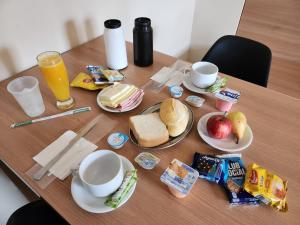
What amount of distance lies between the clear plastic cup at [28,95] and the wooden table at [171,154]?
0.11ft

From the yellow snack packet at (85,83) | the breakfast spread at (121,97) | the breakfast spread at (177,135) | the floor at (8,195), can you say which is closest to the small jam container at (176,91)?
the breakfast spread at (177,135)

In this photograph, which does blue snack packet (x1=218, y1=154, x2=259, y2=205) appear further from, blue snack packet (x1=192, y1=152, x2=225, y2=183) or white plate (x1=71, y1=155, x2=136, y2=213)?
white plate (x1=71, y1=155, x2=136, y2=213)

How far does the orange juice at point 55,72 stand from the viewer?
70 cm

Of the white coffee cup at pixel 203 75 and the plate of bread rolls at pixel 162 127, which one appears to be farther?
the white coffee cup at pixel 203 75

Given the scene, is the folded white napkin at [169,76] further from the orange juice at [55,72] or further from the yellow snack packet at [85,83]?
the orange juice at [55,72]

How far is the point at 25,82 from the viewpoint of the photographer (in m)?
0.77

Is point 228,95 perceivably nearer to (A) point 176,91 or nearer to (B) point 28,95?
(A) point 176,91

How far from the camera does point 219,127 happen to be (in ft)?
2.06

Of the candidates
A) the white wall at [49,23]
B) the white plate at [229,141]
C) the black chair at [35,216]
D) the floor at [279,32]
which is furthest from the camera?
the floor at [279,32]

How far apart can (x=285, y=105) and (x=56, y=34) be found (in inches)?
38.0

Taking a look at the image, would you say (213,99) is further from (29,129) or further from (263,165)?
(29,129)

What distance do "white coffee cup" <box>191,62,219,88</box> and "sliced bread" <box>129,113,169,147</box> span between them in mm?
225

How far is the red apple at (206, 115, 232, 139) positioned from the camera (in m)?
0.63

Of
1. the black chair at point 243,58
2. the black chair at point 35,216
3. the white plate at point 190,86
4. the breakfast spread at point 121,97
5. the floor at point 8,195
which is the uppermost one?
the breakfast spread at point 121,97
